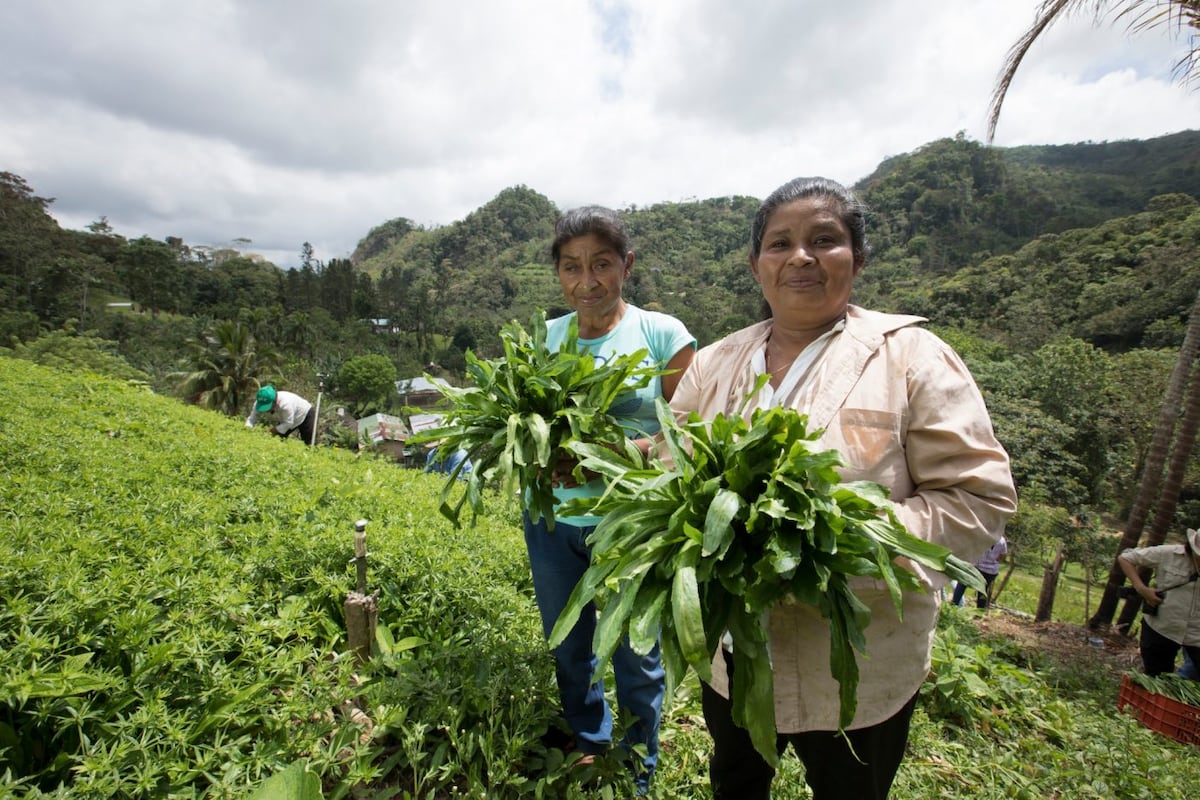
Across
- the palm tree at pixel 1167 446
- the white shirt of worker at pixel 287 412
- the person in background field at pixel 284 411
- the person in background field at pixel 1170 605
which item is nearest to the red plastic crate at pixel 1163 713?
the person in background field at pixel 1170 605

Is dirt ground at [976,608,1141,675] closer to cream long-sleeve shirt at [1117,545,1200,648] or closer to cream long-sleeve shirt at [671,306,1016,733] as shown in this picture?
cream long-sleeve shirt at [1117,545,1200,648]

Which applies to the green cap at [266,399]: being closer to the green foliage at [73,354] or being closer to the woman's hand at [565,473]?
the woman's hand at [565,473]

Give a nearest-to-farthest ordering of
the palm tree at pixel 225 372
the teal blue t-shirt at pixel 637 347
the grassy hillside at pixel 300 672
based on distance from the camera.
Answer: the grassy hillside at pixel 300 672
the teal blue t-shirt at pixel 637 347
the palm tree at pixel 225 372

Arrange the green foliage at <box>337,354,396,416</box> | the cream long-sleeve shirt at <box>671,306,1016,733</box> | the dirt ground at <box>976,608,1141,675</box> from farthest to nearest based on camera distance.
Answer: the green foliage at <box>337,354,396,416</box>
the dirt ground at <box>976,608,1141,675</box>
the cream long-sleeve shirt at <box>671,306,1016,733</box>

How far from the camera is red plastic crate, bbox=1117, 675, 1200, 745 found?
3.30m

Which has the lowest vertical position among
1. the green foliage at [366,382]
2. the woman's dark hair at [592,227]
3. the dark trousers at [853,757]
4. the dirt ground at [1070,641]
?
the green foliage at [366,382]

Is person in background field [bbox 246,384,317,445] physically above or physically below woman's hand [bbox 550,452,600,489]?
below

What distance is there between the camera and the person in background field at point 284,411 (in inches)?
310

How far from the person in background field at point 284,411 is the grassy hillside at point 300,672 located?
3.91 m

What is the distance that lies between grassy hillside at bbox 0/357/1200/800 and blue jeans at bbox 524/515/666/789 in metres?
0.13

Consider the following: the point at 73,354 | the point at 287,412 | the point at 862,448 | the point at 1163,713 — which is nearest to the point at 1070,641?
the point at 1163,713

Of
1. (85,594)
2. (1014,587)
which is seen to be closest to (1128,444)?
(1014,587)

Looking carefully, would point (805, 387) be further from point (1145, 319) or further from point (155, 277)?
point (155, 277)

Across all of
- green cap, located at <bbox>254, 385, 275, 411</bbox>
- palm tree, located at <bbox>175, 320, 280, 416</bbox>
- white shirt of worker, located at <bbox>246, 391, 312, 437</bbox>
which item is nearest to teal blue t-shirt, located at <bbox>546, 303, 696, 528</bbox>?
green cap, located at <bbox>254, 385, 275, 411</bbox>
